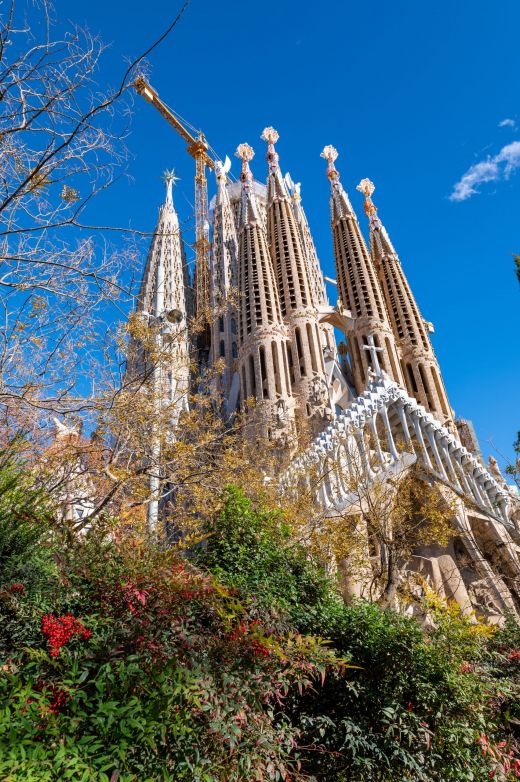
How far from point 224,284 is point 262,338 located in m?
9.86

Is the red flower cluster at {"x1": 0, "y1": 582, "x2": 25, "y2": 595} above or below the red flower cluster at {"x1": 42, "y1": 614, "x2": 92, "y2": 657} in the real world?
above

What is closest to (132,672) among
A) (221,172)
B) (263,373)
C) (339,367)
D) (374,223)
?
(263,373)

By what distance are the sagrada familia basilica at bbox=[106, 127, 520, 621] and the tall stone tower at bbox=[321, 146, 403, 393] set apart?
0.22ft

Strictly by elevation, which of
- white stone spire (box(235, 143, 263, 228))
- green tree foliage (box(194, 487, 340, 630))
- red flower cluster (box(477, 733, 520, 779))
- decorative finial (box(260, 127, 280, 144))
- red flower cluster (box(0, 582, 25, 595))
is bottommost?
red flower cluster (box(477, 733, 520, 779))

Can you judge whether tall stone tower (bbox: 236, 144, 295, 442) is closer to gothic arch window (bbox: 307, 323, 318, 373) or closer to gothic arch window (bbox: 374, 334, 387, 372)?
gothic arch window (bbox: 307, 323, 318, 373)

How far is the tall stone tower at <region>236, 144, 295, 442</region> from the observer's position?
685 inches

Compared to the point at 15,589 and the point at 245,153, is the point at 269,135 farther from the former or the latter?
the point at 15,589

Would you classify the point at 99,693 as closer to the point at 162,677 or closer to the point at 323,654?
the point at 162,677

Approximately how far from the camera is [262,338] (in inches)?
787

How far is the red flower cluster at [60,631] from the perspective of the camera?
3.07 meters

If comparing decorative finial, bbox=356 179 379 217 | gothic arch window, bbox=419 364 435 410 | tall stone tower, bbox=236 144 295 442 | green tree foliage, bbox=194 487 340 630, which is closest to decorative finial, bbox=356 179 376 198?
decorative finial, bbox=356 179 379 217

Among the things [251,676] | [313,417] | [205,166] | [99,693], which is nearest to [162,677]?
[99,693]

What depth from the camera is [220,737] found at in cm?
309

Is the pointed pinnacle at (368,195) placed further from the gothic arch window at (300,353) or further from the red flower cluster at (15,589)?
the red flower cluster at (15,589)
